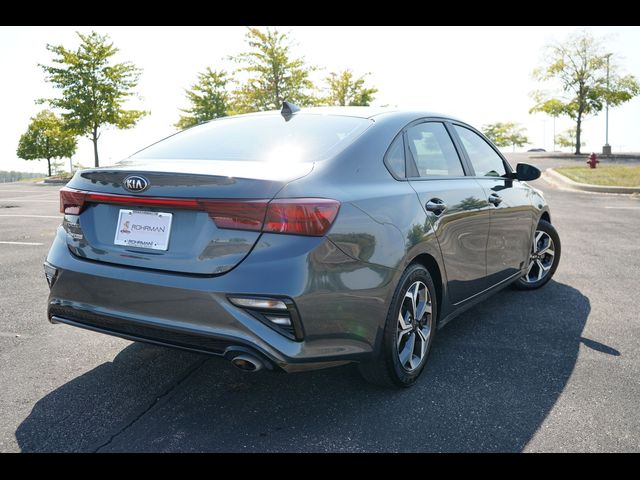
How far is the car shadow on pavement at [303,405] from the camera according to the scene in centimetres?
266

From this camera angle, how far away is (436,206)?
3.39m

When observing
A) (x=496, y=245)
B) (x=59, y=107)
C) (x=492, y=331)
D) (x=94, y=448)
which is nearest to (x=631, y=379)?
(x=492, y=331)

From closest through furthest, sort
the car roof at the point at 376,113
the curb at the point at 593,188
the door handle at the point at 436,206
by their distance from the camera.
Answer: the door handle at the point at 436,206 → the car roof at the point at 376,113 → the curb at the point at 593,188

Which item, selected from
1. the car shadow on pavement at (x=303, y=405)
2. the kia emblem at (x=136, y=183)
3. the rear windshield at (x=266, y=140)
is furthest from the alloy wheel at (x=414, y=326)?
the kia emblem at (x=136, y=183)

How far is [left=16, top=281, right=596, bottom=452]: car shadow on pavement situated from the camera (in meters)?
2.66

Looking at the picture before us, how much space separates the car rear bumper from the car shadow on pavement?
395 mm

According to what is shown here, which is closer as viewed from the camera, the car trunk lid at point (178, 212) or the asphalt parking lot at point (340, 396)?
the car trunk lid at point (178, 212)

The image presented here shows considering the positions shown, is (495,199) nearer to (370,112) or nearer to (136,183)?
(370,112)

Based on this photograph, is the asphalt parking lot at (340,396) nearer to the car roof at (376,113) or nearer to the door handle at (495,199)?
the door handle at (495,199)

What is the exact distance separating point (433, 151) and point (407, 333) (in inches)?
49.6

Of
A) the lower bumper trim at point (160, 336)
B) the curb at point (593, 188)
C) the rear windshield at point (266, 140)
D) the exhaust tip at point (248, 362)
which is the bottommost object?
the curb at point (593, 188)

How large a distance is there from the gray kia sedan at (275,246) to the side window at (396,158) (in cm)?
1

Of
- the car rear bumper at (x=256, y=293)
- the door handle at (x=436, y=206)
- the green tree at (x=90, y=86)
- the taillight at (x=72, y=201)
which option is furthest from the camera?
the green tree at (x=90, y=86)

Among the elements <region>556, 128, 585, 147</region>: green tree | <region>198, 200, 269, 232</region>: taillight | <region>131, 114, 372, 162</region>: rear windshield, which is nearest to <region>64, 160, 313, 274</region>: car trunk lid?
<region>198, 200, 269, 232</region>: taillight
